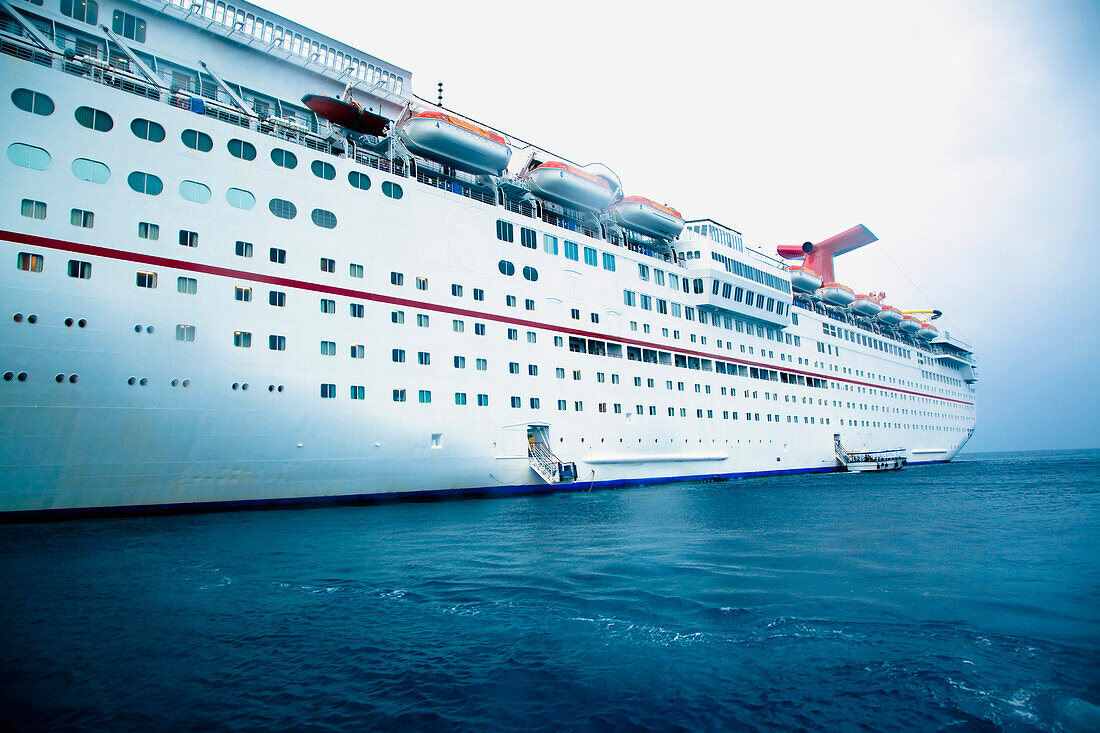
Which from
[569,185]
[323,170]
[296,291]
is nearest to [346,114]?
[323,170]

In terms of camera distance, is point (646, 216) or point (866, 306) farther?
point (866, 306)

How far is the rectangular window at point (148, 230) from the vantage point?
16.2 m

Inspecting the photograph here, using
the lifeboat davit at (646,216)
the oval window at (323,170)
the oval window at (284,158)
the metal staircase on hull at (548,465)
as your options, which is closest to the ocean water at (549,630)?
the metal staircase on hull at (548,465)

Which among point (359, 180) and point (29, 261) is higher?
point (359, 180)

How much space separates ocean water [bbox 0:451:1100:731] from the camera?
16.4 feet

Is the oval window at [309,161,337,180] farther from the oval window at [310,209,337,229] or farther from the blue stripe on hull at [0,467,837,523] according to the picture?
the blue stripe on hull at [0,467,837,523]

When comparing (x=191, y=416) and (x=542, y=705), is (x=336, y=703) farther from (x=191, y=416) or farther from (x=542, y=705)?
(x=191, y=416)

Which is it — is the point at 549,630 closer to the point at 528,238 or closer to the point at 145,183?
the point at 145,183

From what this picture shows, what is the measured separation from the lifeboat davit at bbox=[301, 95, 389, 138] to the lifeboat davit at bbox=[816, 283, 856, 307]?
3762 centimetres

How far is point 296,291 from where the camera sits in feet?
61.3

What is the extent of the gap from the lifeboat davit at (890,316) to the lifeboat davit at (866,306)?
Answer: 1.08 meters

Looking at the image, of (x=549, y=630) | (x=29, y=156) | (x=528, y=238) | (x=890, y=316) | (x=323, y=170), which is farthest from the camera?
(x=890, y=316)

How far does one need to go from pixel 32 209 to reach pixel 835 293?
49302 millimetres

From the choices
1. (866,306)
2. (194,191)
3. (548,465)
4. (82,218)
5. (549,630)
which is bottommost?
(549,630)
